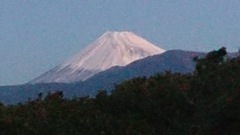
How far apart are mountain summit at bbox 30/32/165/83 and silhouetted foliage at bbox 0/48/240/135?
168 feet

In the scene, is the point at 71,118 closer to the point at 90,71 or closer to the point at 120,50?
the point at 120,50

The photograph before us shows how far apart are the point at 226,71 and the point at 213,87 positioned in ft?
1.16

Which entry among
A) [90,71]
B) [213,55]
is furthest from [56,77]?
[213,55]

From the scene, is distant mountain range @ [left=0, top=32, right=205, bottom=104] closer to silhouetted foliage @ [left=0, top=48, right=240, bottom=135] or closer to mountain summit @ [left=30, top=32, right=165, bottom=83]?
mountain summit @ [left=30, top=32, right=165, bottom=83]

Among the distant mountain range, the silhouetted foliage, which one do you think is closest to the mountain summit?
the distant mountain range

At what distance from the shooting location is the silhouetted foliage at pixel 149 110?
12.0m

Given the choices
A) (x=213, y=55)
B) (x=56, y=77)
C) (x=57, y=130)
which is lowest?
(x=57, y=130)

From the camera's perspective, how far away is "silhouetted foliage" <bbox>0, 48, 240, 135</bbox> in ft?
39.4

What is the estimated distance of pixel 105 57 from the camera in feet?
235

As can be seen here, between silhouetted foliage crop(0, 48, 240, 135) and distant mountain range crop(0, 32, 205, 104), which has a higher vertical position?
distant mountain range crop(0, 32, 205, 104)

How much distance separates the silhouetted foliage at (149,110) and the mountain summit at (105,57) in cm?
5118

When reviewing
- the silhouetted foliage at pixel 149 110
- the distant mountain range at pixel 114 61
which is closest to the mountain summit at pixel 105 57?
the distant mountain range at pixel 114 61

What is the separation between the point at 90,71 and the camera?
76062 mm

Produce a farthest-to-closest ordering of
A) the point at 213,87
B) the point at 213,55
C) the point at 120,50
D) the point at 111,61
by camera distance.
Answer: the point at 111,61 → the point at 120,50 → the point at 213,55 → the point at 213,87
